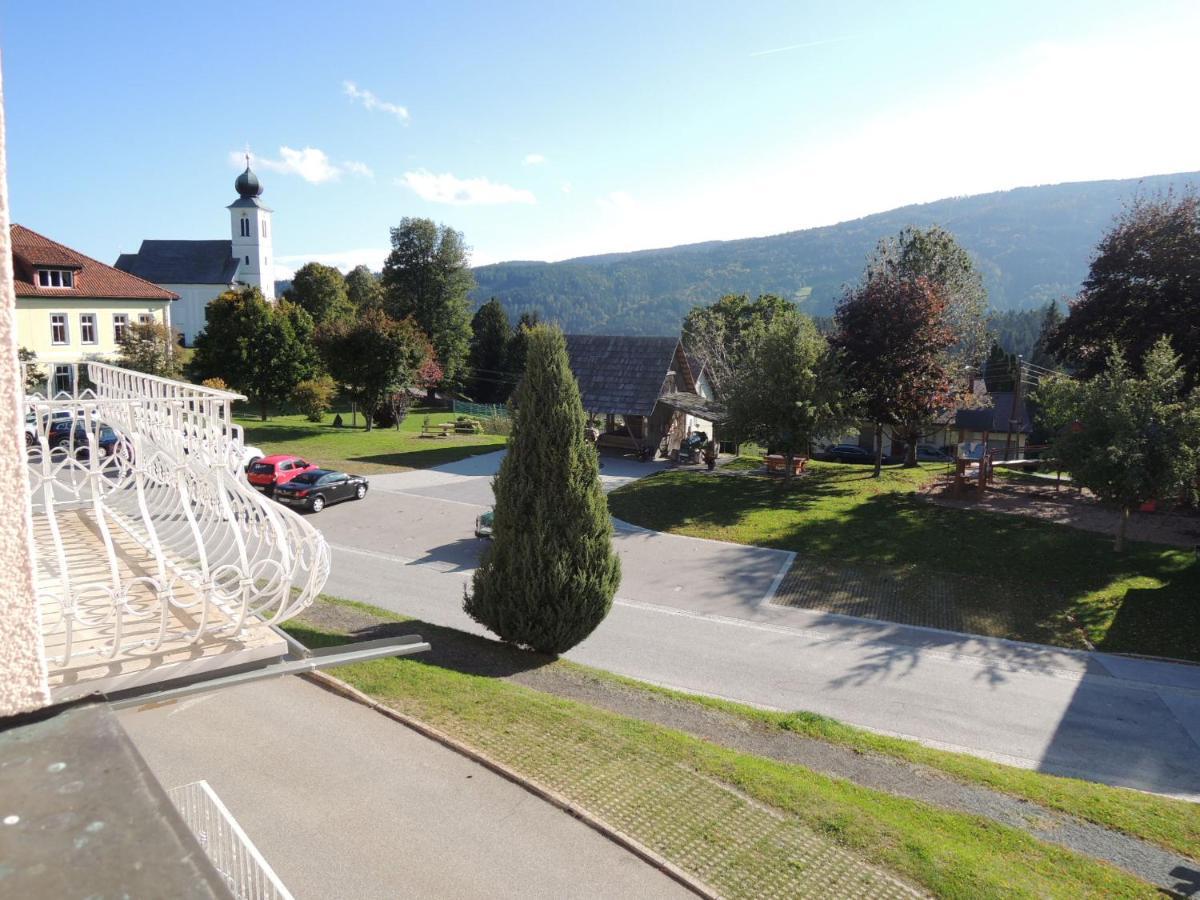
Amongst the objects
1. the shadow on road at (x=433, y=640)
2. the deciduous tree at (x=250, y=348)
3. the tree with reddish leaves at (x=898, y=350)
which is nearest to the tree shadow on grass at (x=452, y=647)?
the shadow on road at (x=433, y=640)

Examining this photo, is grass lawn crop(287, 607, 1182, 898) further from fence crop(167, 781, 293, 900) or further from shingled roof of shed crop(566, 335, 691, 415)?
shingled roof of shed crop(566, 335, 691, 415)

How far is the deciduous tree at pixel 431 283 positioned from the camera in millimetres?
61719

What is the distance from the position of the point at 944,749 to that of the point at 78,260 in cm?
3982

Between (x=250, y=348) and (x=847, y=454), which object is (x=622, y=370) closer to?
(x=847, y=454)

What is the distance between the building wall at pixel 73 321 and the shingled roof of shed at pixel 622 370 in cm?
2060

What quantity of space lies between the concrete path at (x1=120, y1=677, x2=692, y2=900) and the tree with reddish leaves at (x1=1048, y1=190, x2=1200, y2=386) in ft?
83.0

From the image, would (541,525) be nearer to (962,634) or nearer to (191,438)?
(191,438)

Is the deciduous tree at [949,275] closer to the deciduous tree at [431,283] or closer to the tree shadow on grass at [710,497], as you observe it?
the tree shadow on grass at [710,497]

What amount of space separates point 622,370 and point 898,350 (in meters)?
12.5

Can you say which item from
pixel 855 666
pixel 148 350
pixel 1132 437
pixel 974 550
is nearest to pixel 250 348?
pixel 148 350

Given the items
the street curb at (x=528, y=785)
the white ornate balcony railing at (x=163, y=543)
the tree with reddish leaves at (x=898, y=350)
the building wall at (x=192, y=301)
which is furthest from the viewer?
the building wall at (x=192, y=301)

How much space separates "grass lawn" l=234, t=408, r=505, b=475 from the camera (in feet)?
110

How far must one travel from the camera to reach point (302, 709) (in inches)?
407

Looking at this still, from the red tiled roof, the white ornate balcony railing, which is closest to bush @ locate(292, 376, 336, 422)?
the red tiled roof
